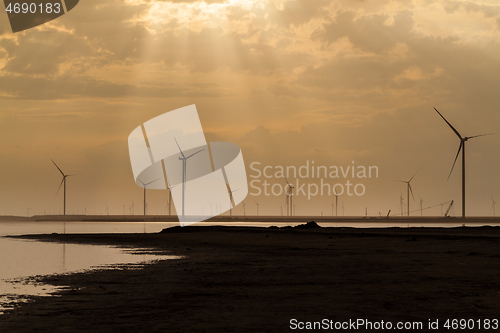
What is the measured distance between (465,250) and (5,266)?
28.1 meters

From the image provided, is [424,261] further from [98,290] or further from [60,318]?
[60,318]

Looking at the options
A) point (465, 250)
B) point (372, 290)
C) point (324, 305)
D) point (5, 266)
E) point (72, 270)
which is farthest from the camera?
point (465, 250)

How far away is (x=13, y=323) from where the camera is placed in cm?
1483

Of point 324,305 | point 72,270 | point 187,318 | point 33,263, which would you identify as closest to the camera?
point 187,318

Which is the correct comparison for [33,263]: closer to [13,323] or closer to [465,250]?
[13,323]

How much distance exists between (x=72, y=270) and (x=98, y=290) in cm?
952

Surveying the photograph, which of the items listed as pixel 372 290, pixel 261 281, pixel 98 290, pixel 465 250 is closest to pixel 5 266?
pixel 98 290

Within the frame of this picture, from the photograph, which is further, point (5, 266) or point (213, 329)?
point (5, 266)

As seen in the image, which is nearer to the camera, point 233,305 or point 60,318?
point 60,318

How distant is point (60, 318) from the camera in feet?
51.1

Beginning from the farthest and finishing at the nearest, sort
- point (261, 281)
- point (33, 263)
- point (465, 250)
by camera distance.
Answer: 1. point (465, 250)
2. point (33, 263)
3. point (261, 281)

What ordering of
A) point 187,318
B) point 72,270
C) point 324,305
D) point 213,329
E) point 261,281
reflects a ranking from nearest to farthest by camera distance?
point 213,329 → point 187,318 → point 324,305 → point 261,281 → point 72,270

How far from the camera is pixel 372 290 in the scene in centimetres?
2041

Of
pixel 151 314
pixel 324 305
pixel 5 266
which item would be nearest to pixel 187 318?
pixel 151 314
